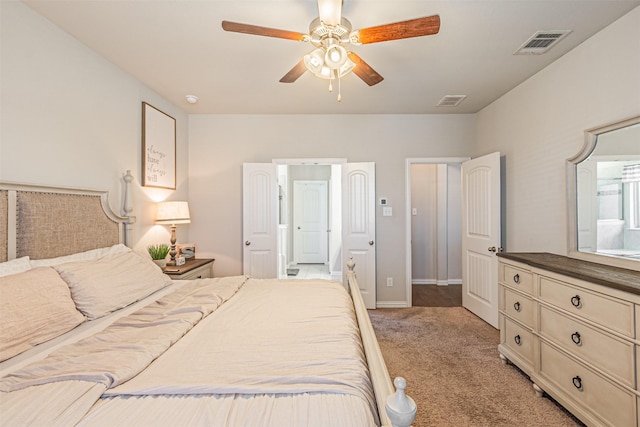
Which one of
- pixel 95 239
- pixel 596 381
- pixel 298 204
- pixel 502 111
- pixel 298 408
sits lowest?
pixel 596 381

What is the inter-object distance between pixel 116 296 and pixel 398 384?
5.74 ft

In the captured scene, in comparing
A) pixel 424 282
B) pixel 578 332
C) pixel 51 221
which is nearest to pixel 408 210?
pixel 424 282

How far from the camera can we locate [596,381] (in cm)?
164

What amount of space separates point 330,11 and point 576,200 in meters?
2.36

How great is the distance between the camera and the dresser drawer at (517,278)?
7.16ft

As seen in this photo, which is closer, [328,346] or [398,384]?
[398,384]

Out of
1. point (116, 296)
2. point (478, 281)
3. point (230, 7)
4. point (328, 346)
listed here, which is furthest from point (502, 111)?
point (116, 296)

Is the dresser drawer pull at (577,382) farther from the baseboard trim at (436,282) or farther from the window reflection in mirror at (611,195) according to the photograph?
the baseboard trim at (436,282)

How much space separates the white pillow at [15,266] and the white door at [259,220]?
2393mm

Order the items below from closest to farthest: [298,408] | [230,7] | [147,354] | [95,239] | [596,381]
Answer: [298,408]
[147,354]
[596,381]
[230,7]
[95,239]

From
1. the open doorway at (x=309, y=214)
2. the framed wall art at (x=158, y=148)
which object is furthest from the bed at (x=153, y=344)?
the open doorway at (x=309, y=214)

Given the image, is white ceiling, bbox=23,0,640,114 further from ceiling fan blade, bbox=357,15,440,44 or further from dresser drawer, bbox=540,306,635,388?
dresser drawer, bbox=540,306,635,388

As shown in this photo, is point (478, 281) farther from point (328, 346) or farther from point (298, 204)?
point (298, 204)

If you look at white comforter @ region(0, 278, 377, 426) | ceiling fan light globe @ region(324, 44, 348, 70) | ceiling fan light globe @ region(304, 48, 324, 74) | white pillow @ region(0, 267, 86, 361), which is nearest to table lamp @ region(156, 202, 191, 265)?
white pillow @ region(0, 267, 86, 361)
